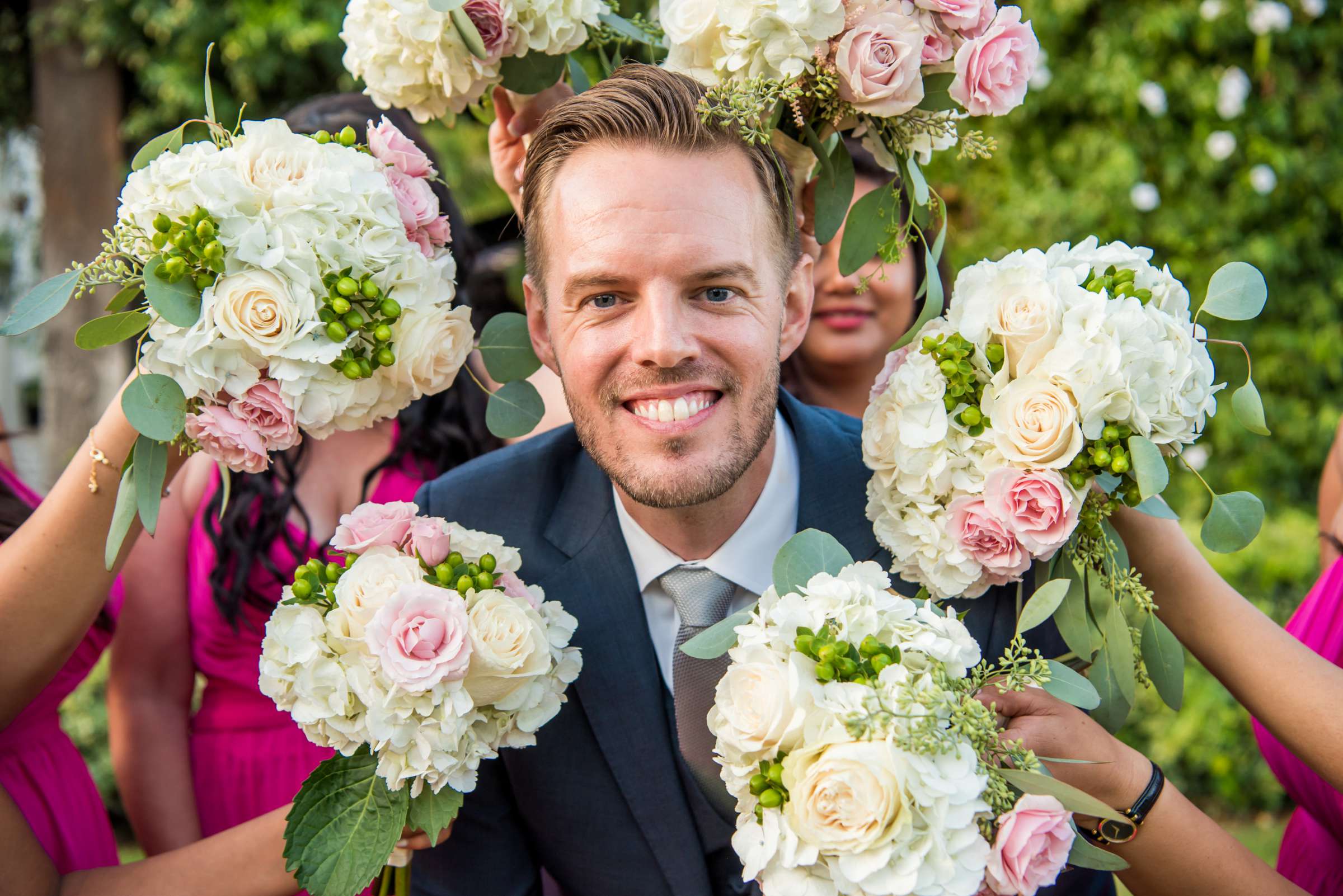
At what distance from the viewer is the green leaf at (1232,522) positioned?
202 cm

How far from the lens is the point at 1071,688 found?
70.2 inches

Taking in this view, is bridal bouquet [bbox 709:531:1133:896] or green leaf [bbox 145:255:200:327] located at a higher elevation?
green leaf [bbox 145:255:200:327]

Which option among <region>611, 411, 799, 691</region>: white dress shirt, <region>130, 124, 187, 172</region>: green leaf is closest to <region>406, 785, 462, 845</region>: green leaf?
<region>611, 411, 799, 691</region>: white dress shirt

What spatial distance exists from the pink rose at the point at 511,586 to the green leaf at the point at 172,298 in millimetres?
720

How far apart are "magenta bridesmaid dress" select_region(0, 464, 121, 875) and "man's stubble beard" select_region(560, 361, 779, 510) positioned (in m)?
1.40

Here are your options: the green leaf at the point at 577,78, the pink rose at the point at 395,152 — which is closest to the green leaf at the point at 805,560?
the pink rose at the point at 395,152

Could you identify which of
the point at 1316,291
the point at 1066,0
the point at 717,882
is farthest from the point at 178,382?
the point at 1316,291

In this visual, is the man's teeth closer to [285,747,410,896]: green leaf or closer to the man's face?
the man's face

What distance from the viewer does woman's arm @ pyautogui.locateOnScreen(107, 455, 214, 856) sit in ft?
10.5

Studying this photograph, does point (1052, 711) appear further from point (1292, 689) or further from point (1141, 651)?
point (1292, 689)

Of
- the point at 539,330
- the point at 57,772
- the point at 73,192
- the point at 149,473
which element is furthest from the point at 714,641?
the point at 73,192

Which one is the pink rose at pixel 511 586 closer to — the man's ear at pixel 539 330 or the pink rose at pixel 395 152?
the man's ear at pixel 539 330

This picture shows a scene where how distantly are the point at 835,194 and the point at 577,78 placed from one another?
0.73 meters

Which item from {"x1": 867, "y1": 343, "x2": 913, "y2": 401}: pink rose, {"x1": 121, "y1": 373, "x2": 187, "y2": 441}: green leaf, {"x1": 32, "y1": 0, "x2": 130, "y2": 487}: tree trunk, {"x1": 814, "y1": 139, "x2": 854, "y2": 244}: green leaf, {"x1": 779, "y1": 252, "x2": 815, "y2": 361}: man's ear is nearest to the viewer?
{"x1": 121, "y1": 373, "x2": 187, "y2": 441}: green leaf
